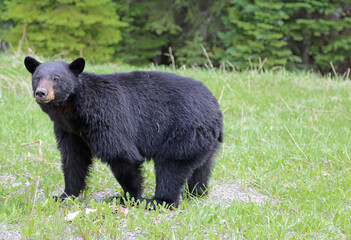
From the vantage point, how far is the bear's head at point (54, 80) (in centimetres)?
276

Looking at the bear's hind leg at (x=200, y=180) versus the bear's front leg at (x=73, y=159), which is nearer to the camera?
the bear's front leg at (x=73, y=159)

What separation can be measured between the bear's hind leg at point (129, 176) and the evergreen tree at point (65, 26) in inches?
393

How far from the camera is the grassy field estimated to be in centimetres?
270

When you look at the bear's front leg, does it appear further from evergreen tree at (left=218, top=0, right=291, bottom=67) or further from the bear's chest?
evergreen tree at (left=218, top=0, right=291, bottom=67)

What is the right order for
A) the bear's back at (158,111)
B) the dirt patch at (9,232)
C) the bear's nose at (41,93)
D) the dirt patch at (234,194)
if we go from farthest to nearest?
the dirt patch at (234,194) < the bear's back at (158,111) < the bear's nose at (41,93) < the dirt patch at (9,232)

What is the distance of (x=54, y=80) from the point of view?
113 inches

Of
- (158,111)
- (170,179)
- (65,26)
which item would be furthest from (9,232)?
(65,26)

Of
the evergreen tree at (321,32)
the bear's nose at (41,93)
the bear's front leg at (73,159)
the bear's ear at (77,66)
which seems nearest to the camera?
the bear's nose at (41,93)

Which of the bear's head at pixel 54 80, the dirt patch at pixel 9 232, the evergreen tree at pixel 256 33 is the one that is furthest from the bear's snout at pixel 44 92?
the evergreen tree at pixel 256 33

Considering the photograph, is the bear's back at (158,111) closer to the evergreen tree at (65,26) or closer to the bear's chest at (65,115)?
the bear's chest at (65,115)

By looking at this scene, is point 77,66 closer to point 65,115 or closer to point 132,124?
point 65,115

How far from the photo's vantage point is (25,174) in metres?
3.83

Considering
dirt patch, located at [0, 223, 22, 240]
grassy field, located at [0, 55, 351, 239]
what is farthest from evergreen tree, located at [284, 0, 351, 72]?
dirt patch, located at [0, 223, 22, 240]

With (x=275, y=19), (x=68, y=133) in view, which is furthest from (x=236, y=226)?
(x=275, y=19)
